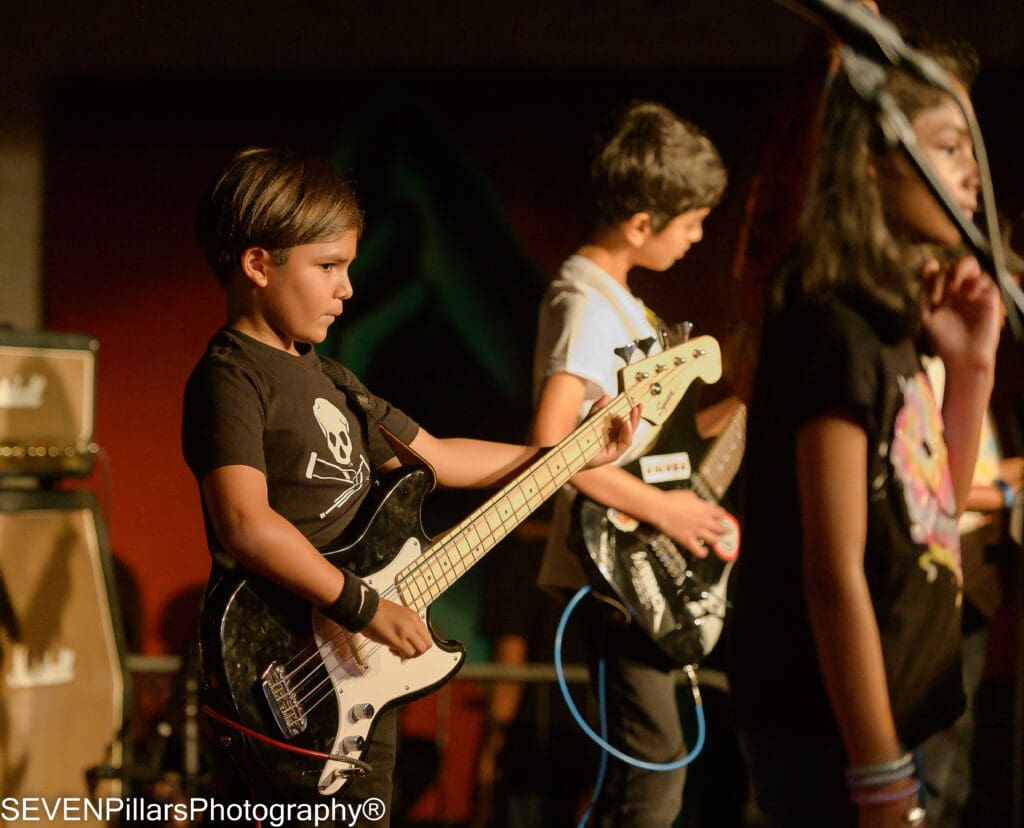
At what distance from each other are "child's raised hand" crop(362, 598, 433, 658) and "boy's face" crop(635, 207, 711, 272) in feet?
3.46

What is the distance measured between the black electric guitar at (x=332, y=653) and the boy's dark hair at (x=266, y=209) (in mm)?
→ 446

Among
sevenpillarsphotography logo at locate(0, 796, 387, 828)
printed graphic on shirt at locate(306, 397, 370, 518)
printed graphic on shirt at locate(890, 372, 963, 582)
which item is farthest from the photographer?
sevenpillarsphotography logo at locate(0, 796, 387, 828)

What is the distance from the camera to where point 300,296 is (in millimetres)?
1857

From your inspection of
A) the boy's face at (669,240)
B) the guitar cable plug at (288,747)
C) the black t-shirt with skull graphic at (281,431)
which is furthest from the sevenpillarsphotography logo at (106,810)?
the boy's face at (669,240)

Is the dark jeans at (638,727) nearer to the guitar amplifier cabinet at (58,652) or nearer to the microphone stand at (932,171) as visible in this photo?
the microphone stand at (932,171)

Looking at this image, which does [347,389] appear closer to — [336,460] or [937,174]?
[336,460]

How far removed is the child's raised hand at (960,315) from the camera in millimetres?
1360

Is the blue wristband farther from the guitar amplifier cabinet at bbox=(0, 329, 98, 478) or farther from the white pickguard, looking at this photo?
the guitar amplifier cabinet at bbox=(0, 329, 98, 478)

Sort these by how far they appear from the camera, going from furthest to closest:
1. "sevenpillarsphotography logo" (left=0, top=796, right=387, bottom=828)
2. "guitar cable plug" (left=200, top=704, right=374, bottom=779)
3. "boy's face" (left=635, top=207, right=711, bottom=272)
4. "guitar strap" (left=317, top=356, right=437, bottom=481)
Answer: "sevenpillarsphotography logo" (left=0, top=796, right=387, bottom=828) → "boy's face" (left=635, top=207, right=711, bottom=272) → "guitar strap" (left=317, top=356, right=437, bottom=481) → "guitar cable plug" (left=200, top=704, right=374, bottom=779)

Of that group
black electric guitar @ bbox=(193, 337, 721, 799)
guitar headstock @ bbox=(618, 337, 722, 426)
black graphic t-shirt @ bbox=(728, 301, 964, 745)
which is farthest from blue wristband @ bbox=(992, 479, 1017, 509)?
black graphic t-shirt @ bbox=(728, 301, 964, 745)

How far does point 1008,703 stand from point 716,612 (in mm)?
1416

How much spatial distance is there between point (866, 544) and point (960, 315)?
34 cm

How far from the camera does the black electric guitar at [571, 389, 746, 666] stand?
228 cm

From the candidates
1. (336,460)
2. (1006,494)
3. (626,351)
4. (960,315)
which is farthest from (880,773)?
(1006,494)
